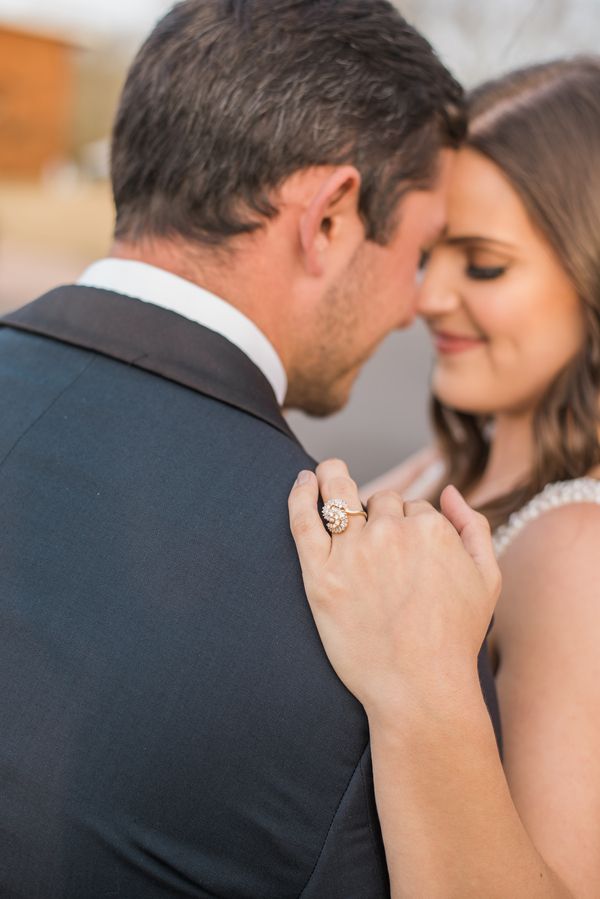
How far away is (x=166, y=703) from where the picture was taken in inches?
54.4

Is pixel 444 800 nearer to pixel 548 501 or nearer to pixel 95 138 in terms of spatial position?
pixel 548 501

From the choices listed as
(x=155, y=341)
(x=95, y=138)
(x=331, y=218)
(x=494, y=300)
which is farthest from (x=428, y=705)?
(x=95, y=138)

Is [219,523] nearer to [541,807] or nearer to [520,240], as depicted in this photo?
[541,807]

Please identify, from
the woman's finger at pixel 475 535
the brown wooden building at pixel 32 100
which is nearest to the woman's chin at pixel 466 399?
the woman's finger at pixel 475 535

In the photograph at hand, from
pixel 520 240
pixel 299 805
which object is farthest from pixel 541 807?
pixel 520 240

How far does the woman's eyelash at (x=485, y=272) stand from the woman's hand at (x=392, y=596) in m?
1.29

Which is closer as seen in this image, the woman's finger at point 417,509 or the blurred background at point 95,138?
the woman's finger at point 417,509

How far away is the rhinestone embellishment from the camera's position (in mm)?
1537

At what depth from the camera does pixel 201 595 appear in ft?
4.69

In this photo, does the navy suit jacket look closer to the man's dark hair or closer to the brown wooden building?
the man's dark hair

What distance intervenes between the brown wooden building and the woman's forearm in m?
20.4

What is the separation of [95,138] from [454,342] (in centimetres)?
2295

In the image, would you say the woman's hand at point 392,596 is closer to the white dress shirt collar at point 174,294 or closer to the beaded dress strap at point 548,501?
the white dress shirt collar at point 174,294

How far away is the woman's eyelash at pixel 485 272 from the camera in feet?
8.87
